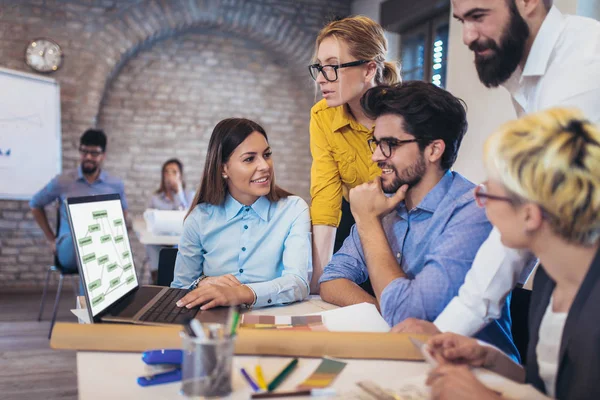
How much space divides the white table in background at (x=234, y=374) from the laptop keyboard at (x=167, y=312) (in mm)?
226

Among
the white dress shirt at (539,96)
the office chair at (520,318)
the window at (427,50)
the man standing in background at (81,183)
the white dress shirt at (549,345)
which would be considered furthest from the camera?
the window at (427,50)

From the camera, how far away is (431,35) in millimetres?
4699

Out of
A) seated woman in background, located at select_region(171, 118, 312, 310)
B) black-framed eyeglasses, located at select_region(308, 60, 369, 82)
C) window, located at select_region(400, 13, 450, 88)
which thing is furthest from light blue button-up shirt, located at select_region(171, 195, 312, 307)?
window, located at select_region(400, 13, 450, 88)

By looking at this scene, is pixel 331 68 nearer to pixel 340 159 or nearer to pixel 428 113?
pixel 340 159

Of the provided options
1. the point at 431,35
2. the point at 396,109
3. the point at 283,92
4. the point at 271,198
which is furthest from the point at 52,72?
the point at 396,109

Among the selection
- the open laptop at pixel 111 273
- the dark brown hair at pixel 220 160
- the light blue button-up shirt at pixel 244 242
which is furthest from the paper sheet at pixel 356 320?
the dark brown hair at pixel 220 160

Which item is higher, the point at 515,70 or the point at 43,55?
the point at 43,55

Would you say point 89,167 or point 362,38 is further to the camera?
point 89,167

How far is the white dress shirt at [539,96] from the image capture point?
1.14 meters

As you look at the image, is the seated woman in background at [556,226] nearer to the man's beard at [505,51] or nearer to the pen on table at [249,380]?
the pen on table at [249,380]

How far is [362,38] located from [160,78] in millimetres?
4248

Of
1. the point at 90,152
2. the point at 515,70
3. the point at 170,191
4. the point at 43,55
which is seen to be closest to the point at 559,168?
the point at 515,70

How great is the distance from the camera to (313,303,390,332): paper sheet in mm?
1226

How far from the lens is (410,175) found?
1543 millimetres
